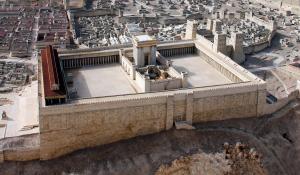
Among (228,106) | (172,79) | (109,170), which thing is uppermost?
(172,79)

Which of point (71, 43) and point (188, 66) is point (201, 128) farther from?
point (71, 43)

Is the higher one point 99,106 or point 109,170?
point 99,106

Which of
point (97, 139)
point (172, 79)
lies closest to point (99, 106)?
point (97, 139)

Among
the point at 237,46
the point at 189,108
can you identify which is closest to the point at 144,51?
the point at 189,108

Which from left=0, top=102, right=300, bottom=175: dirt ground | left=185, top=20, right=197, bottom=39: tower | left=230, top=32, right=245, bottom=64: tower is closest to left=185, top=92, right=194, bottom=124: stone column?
left=0, top=102, right=300, bottom=175: dirt ground

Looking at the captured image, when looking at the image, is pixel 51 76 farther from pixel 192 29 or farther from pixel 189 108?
pixel 192 29

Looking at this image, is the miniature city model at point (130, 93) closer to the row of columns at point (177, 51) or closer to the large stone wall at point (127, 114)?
the large stone wall at point (127, 114)
